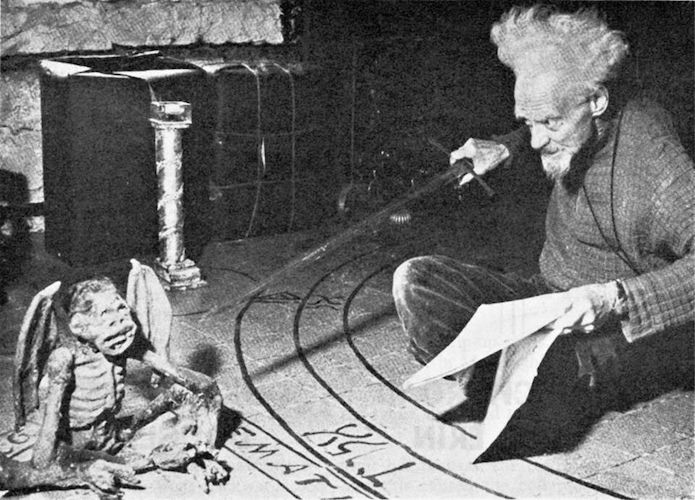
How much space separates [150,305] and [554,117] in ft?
5.61

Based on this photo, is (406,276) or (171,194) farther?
(171,194)

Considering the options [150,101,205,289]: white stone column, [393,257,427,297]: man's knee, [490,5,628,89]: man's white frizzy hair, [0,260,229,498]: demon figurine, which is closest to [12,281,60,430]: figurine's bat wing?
[0,260,229,498]: demon figurine

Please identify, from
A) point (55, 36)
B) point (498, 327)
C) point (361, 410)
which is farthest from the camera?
point (55, 36)

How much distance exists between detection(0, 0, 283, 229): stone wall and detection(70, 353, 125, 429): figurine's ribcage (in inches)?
132

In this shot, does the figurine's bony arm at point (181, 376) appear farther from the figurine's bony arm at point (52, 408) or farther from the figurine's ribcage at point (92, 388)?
the figurine's bony arm at point (52, 408)

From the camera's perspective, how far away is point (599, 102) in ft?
13.7

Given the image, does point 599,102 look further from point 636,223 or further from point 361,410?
point 361,410

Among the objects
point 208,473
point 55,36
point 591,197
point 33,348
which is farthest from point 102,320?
point 55,36

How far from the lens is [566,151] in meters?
4.16

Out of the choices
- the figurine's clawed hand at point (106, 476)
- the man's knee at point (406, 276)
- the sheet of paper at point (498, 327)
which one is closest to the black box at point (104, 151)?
the man's knee at point (406, 276)

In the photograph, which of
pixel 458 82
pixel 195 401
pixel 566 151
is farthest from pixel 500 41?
pixel 458 82

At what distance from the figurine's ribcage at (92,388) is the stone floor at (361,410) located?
0.31m

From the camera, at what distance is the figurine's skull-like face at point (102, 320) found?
3.52 meters

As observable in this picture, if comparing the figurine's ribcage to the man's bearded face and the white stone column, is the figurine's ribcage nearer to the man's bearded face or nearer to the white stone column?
the man's bearded face
